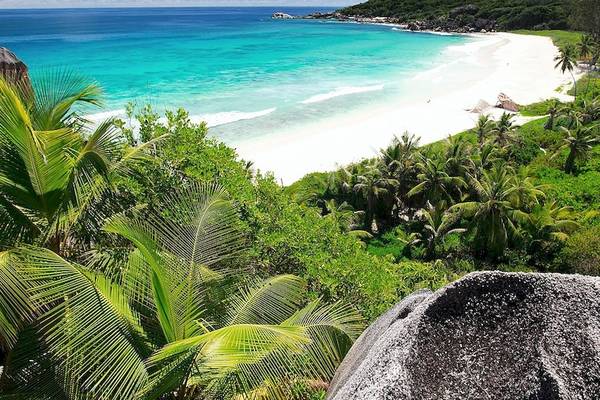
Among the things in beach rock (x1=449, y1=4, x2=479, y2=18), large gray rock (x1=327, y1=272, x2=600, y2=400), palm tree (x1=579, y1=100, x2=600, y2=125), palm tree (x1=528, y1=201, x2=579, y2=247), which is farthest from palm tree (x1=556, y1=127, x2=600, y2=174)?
beach rock (x1=449, y1=4, x2=479, y2=18)

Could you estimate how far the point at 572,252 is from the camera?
2159cm

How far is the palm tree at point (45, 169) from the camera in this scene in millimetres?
4895

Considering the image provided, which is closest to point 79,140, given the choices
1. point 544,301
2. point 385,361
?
point 385,361

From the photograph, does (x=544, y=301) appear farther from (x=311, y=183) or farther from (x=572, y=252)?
(x=311, y=183)

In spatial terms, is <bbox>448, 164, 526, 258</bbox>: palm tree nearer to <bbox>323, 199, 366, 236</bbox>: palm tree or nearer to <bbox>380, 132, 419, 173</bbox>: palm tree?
<bbox>380, 132, 419, 173</bbox>: palm tree

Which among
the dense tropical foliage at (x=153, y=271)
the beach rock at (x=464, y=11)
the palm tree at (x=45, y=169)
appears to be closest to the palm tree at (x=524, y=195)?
the dense tropical foliage at (x=153, y=271)

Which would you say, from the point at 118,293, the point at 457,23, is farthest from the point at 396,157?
the point at 457,23

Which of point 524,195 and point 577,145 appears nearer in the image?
point 524,195

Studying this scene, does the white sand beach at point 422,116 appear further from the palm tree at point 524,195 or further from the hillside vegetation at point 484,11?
the hillside vegetation at point 484,11

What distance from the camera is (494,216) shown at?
22.5 metres

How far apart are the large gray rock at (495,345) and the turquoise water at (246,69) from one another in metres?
24.3

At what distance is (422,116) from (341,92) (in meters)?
11.2

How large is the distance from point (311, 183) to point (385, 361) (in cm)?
2651

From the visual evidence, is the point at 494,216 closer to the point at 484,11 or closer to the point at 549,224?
the point at 549,224
